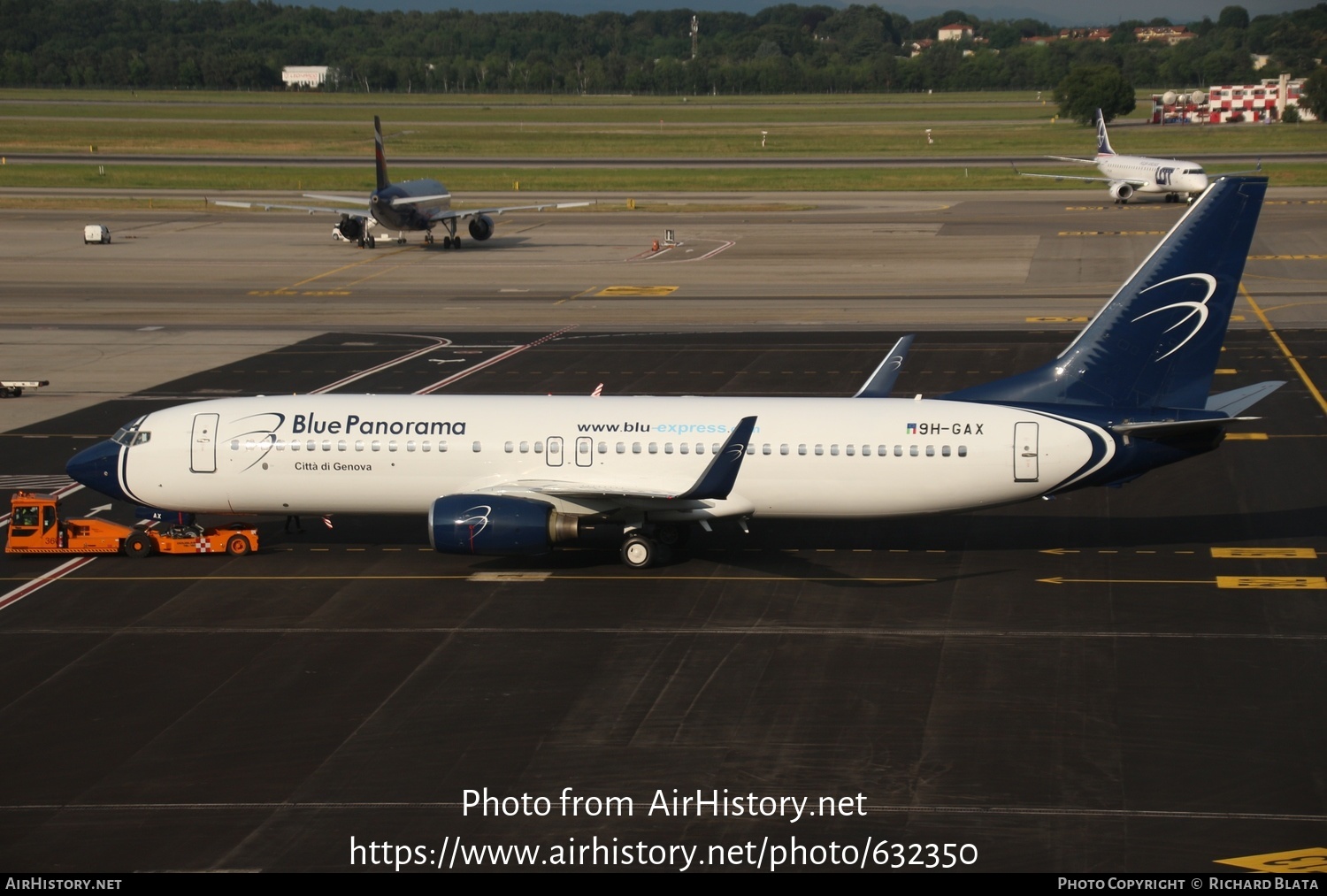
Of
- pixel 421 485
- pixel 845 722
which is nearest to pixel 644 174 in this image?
pixel 421 485

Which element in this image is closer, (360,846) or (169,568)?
(360,846)

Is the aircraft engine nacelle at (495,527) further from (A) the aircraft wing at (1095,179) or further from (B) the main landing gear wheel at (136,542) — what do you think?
(A) the aircraft wing at (1095,179)

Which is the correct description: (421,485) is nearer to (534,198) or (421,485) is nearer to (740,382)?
(740,382)

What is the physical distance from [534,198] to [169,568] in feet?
312

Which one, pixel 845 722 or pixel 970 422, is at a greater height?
pixel 970 422

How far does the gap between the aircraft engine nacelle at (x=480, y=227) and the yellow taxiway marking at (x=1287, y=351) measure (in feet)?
170

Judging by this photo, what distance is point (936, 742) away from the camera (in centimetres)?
2452

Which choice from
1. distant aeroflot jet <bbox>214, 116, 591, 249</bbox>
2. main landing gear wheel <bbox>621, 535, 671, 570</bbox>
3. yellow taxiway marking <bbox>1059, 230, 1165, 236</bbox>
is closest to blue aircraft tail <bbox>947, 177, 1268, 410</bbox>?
main landing gear wheel <bbox>621, 535, 671, 570</bbox>

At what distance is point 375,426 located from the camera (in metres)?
35.3

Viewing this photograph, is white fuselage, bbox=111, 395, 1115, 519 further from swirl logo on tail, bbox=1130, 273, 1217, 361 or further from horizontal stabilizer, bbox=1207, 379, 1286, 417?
swirl logo on tail, bbox=1130, 273, 1217, 361

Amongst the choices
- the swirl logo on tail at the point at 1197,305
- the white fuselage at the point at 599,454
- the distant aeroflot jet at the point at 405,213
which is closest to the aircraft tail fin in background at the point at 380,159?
the distant aeroflot jet at the point at 405,213

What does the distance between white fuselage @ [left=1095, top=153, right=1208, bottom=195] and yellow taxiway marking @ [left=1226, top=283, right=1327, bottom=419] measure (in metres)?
40.3

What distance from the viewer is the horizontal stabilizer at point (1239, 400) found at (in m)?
34.2

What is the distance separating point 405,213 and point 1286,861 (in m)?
84.1
